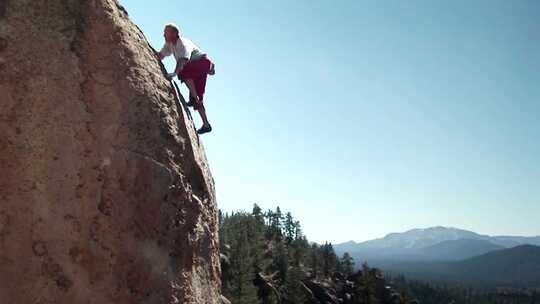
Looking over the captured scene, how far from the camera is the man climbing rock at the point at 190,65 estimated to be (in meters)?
7.03

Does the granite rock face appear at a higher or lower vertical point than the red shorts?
lower

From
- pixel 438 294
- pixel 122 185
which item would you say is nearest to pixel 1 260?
pixel 122 185

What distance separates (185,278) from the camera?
18.6 ft

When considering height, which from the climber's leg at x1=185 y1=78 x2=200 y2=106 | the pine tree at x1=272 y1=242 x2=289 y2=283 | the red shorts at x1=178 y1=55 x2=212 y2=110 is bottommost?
the pine tree at x1=272 y1=242 x2=289 y2=283

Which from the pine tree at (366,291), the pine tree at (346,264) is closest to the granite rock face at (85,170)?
the pine tree at (366,291)

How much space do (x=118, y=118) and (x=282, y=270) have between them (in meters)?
77.8

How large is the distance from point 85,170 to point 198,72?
275cm

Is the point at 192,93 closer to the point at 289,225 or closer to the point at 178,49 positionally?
the point at 178,49

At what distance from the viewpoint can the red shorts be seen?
7.37 m

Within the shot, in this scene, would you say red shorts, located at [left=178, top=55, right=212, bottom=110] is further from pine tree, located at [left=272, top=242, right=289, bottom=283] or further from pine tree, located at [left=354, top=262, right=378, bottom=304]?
pine tree, located at [left=354, top=262, right=378, bottom=304]

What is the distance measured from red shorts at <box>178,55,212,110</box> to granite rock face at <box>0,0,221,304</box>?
4.88 ft

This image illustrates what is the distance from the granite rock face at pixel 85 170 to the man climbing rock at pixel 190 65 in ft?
3.79

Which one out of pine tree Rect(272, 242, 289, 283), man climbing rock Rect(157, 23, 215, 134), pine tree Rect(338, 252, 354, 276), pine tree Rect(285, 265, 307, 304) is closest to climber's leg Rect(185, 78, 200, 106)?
man climbing rock Rect(157, 23, 215, 134)

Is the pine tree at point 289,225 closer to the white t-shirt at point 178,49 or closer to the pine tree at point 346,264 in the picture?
the pine tree at point 346,264
